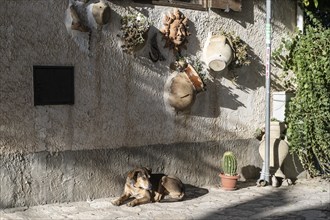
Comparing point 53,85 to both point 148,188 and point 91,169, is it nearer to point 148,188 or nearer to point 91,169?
point 91,169

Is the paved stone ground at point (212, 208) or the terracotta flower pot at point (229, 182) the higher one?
the terracotta flower pot at point (229, 182)

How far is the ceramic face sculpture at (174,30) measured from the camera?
6512 millimetres

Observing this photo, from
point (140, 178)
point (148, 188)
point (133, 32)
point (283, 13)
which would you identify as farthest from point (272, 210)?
point (283, 13)

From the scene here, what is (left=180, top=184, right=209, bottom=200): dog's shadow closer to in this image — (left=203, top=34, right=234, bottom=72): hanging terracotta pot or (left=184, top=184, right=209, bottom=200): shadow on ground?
(left=184, top=184, right=209, bottom=200): shadow on ground

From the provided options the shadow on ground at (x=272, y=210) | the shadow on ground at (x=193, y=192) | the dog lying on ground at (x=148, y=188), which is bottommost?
the shadow on ground at (x=272, y=210)

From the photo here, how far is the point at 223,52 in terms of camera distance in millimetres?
6820

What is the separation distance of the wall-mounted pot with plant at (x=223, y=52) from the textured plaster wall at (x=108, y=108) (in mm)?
135

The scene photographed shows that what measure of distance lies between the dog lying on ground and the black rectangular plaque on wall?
1.17 metres

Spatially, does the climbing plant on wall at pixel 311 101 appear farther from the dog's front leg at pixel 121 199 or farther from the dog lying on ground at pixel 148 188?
the dog's front leg at pixel 121 199

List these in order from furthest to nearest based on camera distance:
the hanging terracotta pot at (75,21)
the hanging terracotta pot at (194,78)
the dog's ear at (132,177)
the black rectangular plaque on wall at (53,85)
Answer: the hanging terracotta pot at (194,78) < the dog's ear at (132,177) < the hanging terracotta pot at (75,21) < the black rectangular plaque on wall at (53,85)

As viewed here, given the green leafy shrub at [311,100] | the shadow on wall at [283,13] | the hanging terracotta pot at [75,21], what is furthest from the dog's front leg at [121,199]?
the shadow on wall at [283,13]

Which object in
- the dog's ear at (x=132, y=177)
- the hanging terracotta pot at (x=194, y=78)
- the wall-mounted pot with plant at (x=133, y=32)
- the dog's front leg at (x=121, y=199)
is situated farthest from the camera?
the hanging terracotta pot at (x=194, y=78)

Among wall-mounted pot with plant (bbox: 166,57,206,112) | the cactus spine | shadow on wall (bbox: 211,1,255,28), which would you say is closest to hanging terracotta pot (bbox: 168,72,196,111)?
wall-mounted pot with plant (bbox: 166,57,206,112)

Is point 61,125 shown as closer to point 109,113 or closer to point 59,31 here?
point 109,113
